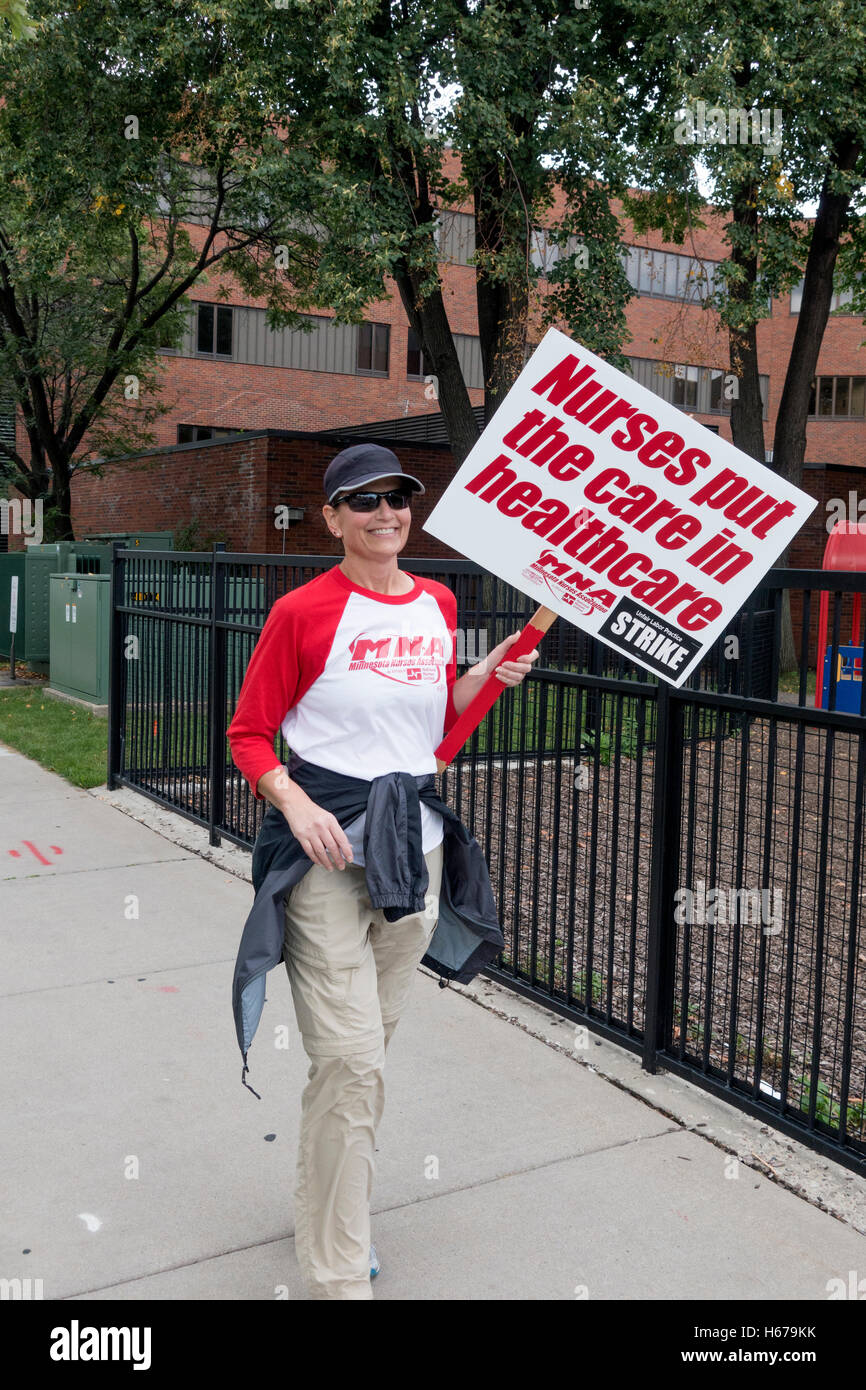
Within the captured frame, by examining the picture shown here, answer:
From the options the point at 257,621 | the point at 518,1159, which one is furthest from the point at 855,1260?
the point at 257,621

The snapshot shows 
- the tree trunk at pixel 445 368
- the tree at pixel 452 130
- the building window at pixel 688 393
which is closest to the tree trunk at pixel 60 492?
the tree trunk at pixel 445 368

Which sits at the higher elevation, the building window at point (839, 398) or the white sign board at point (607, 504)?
the building window at point (839, 398)

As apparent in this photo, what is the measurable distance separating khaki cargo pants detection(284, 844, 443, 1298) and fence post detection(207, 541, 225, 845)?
4374 millimetres

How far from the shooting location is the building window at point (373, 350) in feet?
117

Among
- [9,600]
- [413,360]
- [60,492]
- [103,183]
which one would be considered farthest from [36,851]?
[413,360]

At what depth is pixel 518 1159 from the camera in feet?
11.2

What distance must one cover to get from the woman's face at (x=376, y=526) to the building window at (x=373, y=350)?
113ft

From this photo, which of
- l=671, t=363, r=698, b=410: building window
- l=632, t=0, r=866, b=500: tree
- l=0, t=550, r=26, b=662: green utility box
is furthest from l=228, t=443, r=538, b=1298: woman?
l=671, t=363, r=698, b=410: building window

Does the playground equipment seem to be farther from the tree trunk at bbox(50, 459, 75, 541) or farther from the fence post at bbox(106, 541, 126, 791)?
the tree trunk at bbox(50, 459, 75, 541)

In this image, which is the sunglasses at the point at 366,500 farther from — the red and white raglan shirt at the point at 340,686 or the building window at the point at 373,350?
the building window at the point at 373,350

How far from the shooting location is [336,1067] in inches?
99.6

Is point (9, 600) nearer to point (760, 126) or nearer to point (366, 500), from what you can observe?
point (760, 126)

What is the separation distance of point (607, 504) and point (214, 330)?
1295 inches

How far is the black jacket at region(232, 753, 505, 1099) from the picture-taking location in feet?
8.45
